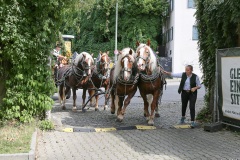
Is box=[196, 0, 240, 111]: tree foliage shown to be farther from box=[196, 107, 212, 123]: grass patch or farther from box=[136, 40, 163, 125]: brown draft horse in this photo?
box=[136, 40, 163, 125]: brown draft horse

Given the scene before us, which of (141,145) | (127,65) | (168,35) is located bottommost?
(141,145)

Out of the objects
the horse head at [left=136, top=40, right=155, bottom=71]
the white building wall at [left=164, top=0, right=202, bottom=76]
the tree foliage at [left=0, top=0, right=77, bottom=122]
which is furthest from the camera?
the white building wall at [left=164, top=0, right=202, bottom=76]

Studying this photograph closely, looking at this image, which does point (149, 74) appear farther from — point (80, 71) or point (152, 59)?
point (80, 71)

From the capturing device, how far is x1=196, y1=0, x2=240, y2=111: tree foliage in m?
9.44

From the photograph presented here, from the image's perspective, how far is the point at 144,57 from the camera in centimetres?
1023

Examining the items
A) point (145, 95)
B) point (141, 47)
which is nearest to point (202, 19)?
point (141, 47)

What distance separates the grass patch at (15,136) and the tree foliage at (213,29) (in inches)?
207

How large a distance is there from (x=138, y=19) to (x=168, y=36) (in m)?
4.41

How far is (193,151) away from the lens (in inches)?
308

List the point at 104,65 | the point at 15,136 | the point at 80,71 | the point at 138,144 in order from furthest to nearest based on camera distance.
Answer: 1. the point at 104,65
2. the point at 80,71
3. the point at 138,144
4. the point at 15,136

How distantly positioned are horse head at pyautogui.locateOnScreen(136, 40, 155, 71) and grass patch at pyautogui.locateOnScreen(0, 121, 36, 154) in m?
3.23

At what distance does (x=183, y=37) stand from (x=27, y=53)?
32.9 m

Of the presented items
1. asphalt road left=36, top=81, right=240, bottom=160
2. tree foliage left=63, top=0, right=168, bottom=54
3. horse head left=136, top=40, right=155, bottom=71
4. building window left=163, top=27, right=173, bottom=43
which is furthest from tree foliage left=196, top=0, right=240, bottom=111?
building window left=163, top=27, right=173, bottom=43

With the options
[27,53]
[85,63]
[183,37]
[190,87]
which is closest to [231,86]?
[190,87]
